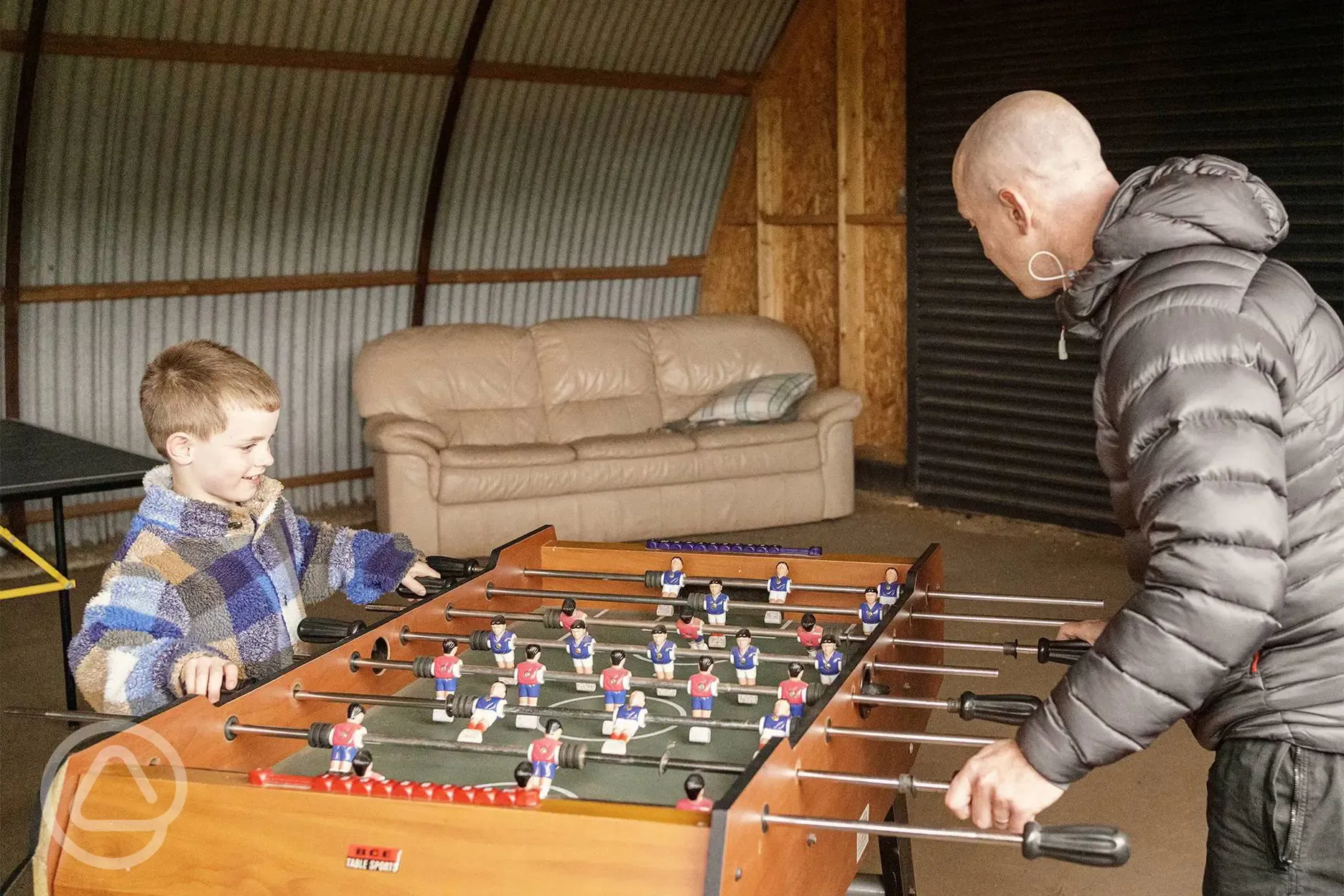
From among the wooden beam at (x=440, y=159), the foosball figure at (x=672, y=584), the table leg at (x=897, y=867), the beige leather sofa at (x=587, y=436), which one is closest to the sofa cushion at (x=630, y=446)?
the beige leather sofa at (x=587, y=436)

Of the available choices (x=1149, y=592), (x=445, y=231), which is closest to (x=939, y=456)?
(x=445, y=231)

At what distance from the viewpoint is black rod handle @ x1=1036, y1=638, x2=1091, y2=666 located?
2219 mm

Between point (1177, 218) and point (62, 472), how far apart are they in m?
3.24

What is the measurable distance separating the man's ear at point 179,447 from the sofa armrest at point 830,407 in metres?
4.89

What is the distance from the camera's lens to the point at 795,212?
8.36 meters

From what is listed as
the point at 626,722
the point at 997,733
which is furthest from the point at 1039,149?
the point at 997,733

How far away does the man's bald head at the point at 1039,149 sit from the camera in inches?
70.9

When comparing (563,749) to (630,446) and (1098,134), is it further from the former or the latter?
(1098,134)

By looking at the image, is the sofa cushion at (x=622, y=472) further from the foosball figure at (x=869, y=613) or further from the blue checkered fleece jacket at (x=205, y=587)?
the foosball figure at (x=869, y=613)

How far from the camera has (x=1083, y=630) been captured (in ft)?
7.48

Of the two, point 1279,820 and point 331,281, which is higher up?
point 331,281

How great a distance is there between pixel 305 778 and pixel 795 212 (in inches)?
277

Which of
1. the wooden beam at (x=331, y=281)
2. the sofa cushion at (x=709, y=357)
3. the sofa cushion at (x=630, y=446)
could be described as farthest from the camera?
the sofa cushion at (x=709, y=357)

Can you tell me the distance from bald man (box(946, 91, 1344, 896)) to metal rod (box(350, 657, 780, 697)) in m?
0.60
